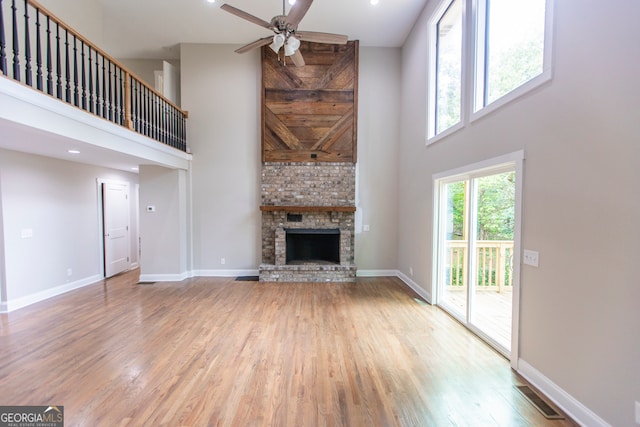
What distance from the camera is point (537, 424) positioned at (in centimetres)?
176

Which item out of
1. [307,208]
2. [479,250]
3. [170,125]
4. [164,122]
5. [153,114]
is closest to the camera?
[479,250]

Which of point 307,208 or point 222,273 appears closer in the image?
point 307,208

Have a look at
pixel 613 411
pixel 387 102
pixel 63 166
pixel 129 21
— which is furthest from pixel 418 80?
pixel 63 166

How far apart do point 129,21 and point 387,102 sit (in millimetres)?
5069

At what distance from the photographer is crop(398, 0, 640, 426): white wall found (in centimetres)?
151

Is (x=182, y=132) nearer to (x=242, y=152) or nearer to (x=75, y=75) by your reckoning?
(x=242, y=152)

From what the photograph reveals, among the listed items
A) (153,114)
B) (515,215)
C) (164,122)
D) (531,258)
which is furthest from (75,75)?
(531,258)

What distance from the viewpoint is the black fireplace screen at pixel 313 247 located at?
559cm

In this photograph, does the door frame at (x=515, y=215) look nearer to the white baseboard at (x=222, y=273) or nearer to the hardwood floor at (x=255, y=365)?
the hardwood floor at (x=255, y=365)

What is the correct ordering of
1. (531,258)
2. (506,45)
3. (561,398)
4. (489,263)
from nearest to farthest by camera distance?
(561,398), (531,258), (506,45), (489,263)

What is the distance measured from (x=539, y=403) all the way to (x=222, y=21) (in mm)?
6547

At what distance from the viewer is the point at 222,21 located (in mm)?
4664

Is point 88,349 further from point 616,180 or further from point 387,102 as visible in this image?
point 387,102

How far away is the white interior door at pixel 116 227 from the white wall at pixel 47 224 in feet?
0.52
